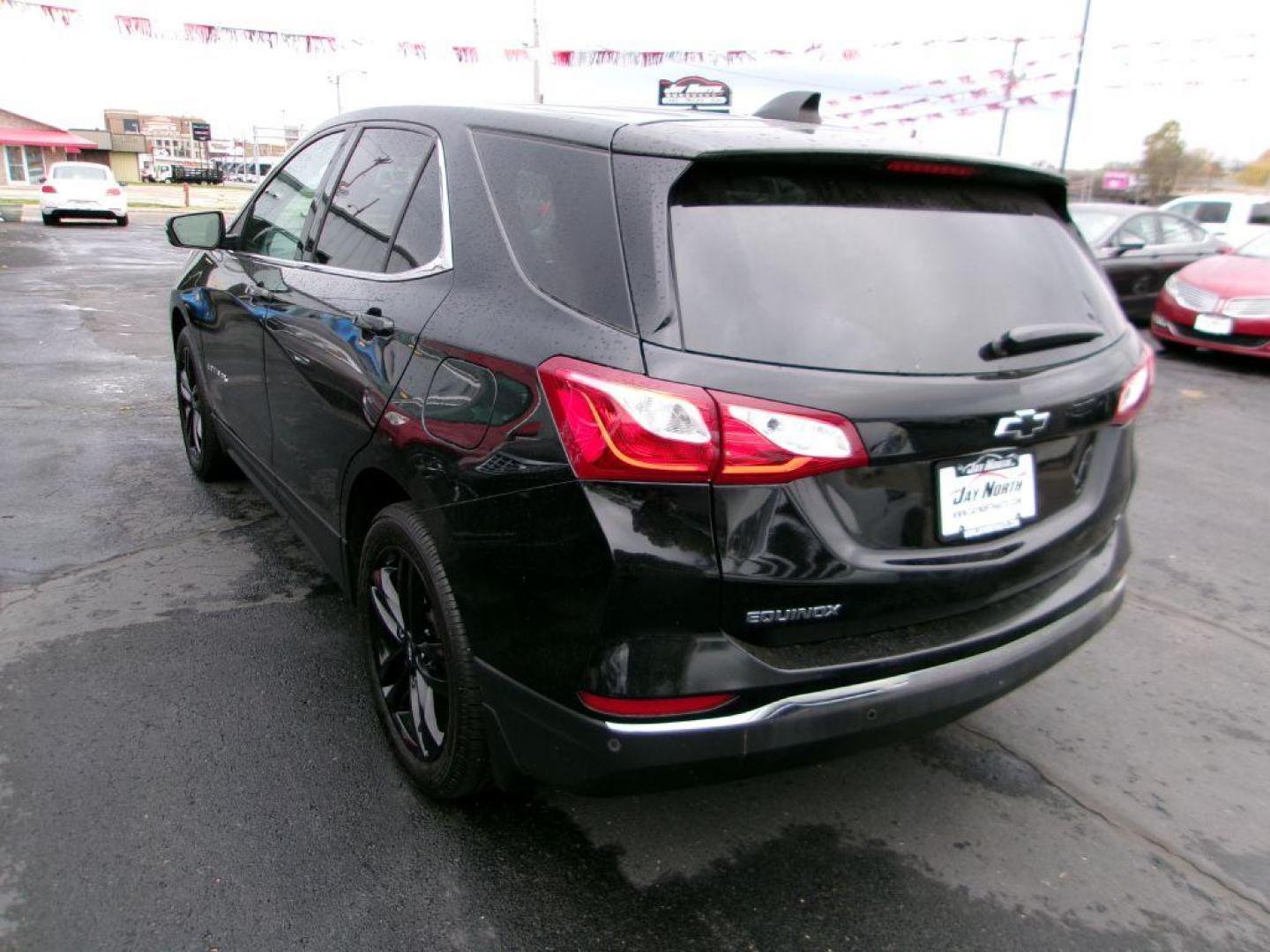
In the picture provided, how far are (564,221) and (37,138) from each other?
66646mm

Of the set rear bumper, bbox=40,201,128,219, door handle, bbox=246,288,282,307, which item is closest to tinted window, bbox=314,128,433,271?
door handle, bbox=246,288,282,307

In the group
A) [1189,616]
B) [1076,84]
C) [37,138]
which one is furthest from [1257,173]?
[37,138]

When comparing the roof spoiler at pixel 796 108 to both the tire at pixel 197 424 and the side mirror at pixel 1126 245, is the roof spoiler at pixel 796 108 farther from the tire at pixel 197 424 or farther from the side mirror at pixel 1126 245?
the side mirror at pixel 1126 245

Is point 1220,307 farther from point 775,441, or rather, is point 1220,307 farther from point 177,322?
point 775,441

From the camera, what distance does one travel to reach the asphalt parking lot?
2199 millimetres

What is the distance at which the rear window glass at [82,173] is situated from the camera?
85.3 feet

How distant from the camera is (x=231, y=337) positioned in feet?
12.9

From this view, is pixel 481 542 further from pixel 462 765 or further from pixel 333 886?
pixel 333 886

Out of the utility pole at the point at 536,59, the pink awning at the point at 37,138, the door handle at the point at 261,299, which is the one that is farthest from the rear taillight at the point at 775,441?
the pink awning at the point at 37,138

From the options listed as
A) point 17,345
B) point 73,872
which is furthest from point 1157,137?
point 73,872

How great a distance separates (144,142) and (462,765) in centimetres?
9386

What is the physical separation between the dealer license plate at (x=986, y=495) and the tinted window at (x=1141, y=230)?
34.0 feet

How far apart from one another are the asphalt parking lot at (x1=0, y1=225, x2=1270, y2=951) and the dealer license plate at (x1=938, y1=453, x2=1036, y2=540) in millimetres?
847

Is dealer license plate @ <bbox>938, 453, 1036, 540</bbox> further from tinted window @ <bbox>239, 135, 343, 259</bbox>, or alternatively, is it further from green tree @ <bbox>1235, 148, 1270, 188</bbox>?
green tree @ <bbox>1235, 148, 1270, 188</bbox>
